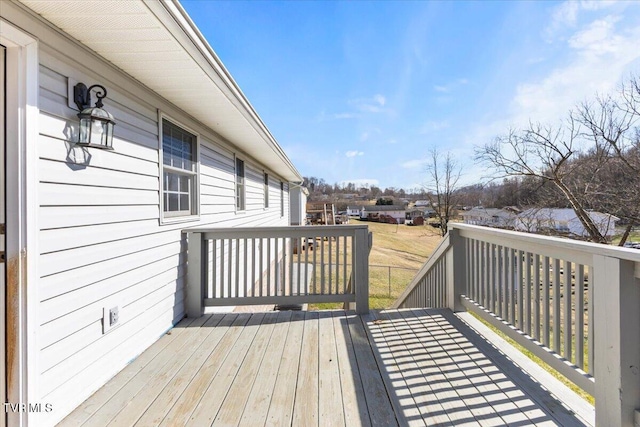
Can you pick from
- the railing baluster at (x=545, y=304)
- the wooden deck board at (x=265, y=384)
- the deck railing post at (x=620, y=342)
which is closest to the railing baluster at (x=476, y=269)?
the railing baluster at (x=545, y=304)

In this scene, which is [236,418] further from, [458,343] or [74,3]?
[74,3]

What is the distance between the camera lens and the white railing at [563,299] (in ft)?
4.67

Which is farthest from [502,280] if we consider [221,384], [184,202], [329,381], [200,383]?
[184,202]

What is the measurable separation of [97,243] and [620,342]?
9.92 ft

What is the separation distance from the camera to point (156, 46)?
1963mm

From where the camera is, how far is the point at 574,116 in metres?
10.3

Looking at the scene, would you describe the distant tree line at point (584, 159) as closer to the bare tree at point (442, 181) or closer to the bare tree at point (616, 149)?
the bare tree at point (616, 149)

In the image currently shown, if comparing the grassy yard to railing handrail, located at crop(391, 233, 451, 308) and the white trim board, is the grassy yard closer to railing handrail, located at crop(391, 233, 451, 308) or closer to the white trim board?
railing handrail, located at crop(391, 233, 451, 308)

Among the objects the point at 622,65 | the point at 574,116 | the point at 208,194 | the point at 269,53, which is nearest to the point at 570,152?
the point at 574,116

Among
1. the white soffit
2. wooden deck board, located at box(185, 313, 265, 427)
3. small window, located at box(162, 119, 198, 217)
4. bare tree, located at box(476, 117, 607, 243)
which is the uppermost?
bare tree, located at box(476, 117, 607, 243)

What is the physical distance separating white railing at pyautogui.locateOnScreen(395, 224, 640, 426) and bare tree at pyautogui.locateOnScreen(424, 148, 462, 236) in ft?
59.1

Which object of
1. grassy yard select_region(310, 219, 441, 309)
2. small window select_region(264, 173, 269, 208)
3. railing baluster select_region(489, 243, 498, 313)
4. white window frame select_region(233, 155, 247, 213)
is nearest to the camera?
railing baluster select_region(489, 243, 498, 313)

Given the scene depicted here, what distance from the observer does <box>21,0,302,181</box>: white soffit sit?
159cm

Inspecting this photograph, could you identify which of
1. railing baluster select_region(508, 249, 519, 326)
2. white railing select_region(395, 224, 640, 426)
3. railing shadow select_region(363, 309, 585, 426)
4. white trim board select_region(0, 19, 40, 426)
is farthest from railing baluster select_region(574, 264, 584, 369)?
white trim board select_region(0, 19, 40, 426)
